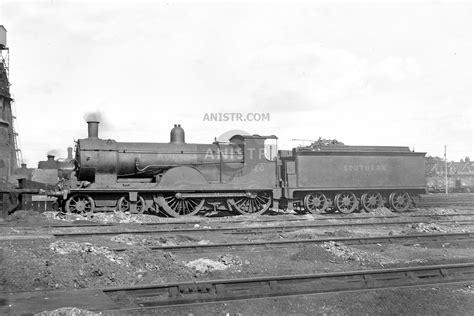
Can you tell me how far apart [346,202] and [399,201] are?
2775 mm

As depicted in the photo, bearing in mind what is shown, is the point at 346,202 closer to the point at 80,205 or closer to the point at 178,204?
the point at 178,204

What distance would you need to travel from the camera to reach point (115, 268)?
712cm

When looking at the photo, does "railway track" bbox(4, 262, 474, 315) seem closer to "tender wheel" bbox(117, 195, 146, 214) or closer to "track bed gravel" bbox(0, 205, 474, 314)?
"track bed gravel" bbox(0, 205, 474, 314)

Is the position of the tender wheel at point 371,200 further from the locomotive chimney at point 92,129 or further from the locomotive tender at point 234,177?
the locomotive chimney at point 92,129

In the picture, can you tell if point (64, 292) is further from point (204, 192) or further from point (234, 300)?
point (204, 192)

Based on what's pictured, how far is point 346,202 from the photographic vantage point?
59.3 ft

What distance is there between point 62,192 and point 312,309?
11604 millimetres

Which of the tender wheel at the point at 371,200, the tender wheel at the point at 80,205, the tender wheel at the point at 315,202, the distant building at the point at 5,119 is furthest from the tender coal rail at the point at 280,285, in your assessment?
the distant building at the point at 5,119

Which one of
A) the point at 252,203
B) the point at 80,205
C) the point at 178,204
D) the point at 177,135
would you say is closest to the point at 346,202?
the point at 252,203

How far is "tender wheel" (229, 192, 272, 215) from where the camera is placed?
1661cm

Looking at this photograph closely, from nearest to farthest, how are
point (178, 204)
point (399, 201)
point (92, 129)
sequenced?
point (92, 129), point (178, 204), point (399, 201)

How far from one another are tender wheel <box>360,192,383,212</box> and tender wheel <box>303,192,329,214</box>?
170 cm

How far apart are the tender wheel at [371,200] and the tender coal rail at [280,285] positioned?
1141cm

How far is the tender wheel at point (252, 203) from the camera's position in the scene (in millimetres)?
16609
